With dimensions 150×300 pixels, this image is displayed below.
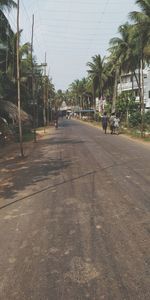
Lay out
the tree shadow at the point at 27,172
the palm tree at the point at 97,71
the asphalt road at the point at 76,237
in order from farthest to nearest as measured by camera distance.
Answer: the palm tree at the point at 97,71 < the tree shadow at the point at 27,172 < the asphalt road at the point at 76,237

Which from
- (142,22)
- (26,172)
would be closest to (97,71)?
(142,22)

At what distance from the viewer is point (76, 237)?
5945mm

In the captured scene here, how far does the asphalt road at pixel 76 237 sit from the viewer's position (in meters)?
4.37

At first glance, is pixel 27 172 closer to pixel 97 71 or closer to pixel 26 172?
pixel 26 172

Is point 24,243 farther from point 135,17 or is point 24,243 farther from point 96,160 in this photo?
point 135,17

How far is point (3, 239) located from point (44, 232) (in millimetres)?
675

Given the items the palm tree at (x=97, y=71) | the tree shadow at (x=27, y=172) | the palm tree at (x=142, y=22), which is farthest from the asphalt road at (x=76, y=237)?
the palm tree at (x=97, y=71)

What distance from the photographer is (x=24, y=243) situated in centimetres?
584

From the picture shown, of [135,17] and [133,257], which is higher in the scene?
[135,17]

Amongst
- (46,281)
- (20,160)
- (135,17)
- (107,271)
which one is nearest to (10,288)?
(46,281)

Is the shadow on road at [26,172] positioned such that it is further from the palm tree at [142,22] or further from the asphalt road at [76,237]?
the palm tree at [142,22]

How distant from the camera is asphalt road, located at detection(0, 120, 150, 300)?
→ 4367 millimetres

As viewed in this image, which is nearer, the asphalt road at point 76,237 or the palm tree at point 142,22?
the asphalt road at point 76,237

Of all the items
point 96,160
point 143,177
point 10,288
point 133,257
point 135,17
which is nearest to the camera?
point 10,288
